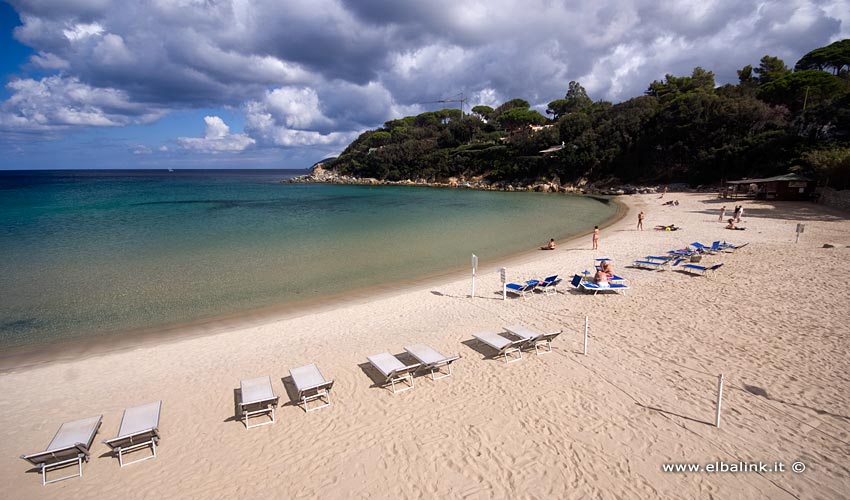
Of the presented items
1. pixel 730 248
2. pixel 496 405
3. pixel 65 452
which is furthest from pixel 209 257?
pixel 730 248

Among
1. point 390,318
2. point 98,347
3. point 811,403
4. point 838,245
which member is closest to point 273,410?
point 390,318

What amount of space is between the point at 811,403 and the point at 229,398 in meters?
9.44

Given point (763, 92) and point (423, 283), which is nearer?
point (423, 283)

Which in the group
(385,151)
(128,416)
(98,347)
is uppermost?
(385,151)

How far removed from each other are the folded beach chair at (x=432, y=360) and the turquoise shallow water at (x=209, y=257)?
293 inches

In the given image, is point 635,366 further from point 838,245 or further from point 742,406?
point 838,245

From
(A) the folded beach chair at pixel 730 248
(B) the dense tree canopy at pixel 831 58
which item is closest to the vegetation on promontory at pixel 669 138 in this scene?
(B) the dense tree canopy at pixel 831 58

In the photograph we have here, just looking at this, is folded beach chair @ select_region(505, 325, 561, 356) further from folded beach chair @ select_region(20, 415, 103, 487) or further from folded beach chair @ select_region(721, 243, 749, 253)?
folded beach chair @ select_region(721, 243, 749, 253)

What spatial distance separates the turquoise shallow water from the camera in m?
12.8

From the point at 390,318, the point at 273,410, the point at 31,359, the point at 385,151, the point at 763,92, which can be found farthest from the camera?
the point at 385,151

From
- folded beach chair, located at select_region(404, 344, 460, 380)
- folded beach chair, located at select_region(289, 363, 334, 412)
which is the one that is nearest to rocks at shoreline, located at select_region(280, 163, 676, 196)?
folded beach chair, located at select_region(404, 344, 460, 380)

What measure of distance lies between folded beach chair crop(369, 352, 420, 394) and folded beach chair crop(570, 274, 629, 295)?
6785mm

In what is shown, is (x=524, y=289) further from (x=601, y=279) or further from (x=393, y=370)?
(x=393, y=370)

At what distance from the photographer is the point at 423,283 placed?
→ 49.6ft
